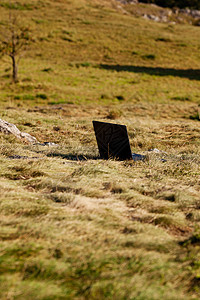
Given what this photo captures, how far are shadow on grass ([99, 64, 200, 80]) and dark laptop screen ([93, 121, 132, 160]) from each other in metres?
25.7

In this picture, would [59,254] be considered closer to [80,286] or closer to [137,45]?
[80,286]

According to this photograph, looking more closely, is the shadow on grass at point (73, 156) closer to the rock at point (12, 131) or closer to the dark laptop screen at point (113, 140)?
the dark laptop screen at point (113, 140)

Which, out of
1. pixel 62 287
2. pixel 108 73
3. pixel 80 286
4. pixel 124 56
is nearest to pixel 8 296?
pixel 62 287

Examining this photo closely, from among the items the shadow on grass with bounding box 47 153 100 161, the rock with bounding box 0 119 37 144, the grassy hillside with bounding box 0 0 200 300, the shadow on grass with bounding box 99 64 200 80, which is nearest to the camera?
the grassy hillside with bounding box 0 0 200 300

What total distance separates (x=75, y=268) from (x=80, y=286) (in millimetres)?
183

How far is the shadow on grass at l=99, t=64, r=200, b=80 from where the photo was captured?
30344mm

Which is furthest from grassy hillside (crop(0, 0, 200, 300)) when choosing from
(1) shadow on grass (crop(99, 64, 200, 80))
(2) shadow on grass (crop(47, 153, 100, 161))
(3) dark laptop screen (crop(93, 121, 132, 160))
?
(1) shadow on grass (crop(99, 64, 200, 80))

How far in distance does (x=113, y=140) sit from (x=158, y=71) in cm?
2760

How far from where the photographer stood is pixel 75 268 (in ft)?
7.04

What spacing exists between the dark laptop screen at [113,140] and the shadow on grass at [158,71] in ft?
84.3

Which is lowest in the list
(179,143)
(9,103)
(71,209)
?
(9,103)

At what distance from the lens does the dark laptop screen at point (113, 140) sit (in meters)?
5.76

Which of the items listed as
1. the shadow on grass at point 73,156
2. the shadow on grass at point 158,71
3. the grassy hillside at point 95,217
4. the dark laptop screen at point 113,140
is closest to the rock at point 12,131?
the grassy hillside at point 95,217

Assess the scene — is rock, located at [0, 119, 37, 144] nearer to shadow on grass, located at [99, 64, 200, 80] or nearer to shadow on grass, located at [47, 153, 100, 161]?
shadow on grass, located at [47, 153, 100, 161]
